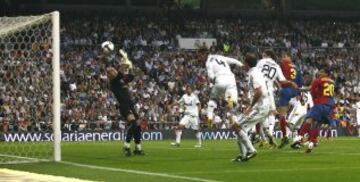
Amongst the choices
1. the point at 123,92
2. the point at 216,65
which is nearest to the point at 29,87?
the point at 216,65

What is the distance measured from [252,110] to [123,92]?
378 centimetres

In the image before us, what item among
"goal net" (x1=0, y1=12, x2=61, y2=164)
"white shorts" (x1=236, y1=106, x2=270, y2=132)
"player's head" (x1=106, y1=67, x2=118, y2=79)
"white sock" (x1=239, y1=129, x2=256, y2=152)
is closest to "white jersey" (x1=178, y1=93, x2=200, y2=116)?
"goal net" (x1=0, y1=12, x2=61, y2=164)

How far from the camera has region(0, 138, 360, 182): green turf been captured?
47.9 ft

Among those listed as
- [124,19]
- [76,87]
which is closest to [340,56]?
[124,19]

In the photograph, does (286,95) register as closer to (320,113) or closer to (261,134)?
(261,134)

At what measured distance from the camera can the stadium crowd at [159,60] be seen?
38.2m

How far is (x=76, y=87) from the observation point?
131ft

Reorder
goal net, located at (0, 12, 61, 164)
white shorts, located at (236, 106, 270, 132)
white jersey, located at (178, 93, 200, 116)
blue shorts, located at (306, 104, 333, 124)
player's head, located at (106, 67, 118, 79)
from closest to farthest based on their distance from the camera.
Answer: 1. white shorts, located at (236, 106, 270, 132)
2. goal net, located at (0, 12, 61, 164)
3. player's head, located at (106, 67, 118, 79)
4. blue shorts, located at (306, 104, 333, 124)
5. white jersey, located at (178, 93, 200, 116)

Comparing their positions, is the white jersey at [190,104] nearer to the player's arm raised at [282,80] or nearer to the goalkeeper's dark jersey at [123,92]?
the player's arm raised at [282,80]

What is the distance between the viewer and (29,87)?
26312 millimetres

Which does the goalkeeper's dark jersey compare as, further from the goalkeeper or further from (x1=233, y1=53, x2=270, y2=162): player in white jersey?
(x1=233, y1=53, x2=270, y2=162): player in white jersey

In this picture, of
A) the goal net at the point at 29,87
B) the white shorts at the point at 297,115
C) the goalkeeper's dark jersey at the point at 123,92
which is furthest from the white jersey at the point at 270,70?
the goal net at the point at 29,87

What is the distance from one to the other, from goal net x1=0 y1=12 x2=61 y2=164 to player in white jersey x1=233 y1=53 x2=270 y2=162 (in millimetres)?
3838

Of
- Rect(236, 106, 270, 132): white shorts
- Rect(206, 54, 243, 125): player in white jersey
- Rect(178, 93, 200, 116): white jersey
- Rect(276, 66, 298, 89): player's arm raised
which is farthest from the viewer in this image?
Rect(178, 93, 200, 116): white jersey
